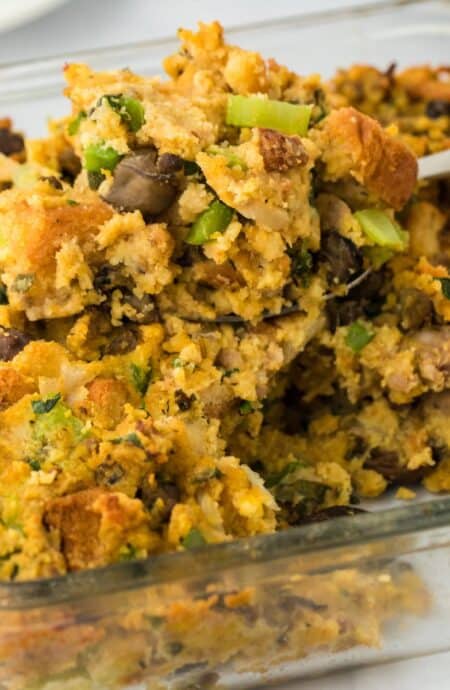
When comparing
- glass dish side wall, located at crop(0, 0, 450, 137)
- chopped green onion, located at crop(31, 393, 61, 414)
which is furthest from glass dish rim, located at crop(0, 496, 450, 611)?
glass dish side wall, located at crop(0, 0, 450, 137)

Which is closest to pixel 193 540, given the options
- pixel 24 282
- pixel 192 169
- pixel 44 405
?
pixel 44 405

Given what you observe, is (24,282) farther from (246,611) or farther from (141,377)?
(246,611)

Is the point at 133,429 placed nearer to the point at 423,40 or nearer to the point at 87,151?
the point at 87,151

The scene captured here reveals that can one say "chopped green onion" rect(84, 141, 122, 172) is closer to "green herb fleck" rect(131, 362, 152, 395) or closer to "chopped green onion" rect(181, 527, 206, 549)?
"green herb fleck" rect(131, 362, 152, 395)

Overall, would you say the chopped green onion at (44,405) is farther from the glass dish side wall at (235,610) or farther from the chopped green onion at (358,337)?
the chopped green onion at (358,337)

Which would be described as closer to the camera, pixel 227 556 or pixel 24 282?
pixel 227 556

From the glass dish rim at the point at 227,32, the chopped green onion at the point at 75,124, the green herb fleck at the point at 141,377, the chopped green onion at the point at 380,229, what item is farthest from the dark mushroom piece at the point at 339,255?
the glass dish rim at the point at 227,32
